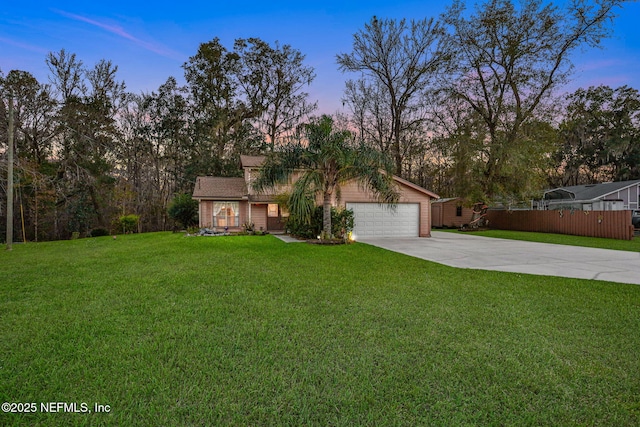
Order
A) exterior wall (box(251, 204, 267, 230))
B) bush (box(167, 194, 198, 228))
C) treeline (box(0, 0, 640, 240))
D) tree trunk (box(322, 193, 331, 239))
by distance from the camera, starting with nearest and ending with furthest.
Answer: tree trunk (box(322, 193, 331, 239)) < exterior wall (box(251, 204, 267, 230)) < treeline (box(0, 0, 640, 240)) < bush (box(167, 194, 198, 228))

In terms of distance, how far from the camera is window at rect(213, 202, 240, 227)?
16.8 m

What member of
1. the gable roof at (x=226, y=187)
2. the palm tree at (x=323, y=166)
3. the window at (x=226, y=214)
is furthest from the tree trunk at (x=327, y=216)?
the window at (x=226, y=214)

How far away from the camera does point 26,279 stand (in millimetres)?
5785

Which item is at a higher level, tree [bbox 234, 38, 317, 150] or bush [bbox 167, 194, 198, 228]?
tree [bbox 234, 38, 317, 150]

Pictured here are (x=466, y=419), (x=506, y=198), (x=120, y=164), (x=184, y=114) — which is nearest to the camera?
(x=466, y=419)

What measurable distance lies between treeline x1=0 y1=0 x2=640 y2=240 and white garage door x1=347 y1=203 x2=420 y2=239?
3.38 meters

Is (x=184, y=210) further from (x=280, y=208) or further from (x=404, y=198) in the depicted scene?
(x=404, y=198)

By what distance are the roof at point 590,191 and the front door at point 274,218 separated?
19.5 metres

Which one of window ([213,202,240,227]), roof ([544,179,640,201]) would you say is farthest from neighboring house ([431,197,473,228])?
window ([213,202,240,227])

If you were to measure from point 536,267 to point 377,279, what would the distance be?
408 cm

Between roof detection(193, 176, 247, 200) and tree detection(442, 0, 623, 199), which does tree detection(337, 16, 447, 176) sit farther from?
roof detection(193, 176, 247, 200)

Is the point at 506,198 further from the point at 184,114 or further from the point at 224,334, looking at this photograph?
the point at 184,114

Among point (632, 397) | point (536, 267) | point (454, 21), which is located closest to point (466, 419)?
point (632, 397)

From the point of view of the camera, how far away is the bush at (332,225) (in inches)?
500
